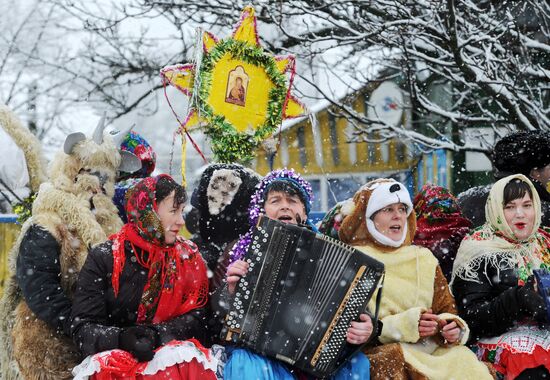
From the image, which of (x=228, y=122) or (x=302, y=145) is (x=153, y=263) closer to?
(x=228, y=122)

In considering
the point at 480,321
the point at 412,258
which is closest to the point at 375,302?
the point at 412,258

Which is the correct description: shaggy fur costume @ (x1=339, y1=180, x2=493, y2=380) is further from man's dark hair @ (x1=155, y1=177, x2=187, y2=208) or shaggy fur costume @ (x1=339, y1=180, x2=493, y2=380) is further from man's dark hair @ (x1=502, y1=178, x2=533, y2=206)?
man's dark hair @ (x1=155, y1=177, x2=187, y2=208)

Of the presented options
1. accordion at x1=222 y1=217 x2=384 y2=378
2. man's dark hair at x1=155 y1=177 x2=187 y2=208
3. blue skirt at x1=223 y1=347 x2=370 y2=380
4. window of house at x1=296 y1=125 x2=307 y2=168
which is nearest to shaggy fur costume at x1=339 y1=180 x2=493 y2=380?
blue skirt at x1=223 y1=347 x2=370 y2=380

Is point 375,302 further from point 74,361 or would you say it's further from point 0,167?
point 0,167

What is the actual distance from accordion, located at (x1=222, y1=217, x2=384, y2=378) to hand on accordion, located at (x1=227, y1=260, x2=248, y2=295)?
0.06 metres

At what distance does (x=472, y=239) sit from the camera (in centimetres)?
412

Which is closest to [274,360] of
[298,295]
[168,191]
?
[298,295]

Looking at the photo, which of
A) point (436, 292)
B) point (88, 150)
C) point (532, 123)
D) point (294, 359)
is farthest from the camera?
point (532, 123)

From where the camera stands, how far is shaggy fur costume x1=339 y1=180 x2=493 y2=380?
359 centimetres

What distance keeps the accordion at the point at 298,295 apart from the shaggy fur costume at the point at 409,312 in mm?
415

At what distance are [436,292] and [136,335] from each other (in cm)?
172

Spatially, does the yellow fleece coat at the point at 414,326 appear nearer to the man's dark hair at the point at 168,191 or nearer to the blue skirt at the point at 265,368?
the blue skirt at the point at 265,368

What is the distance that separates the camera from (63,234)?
4.00 metres

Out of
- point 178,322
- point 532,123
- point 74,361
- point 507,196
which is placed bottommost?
point 74,361
